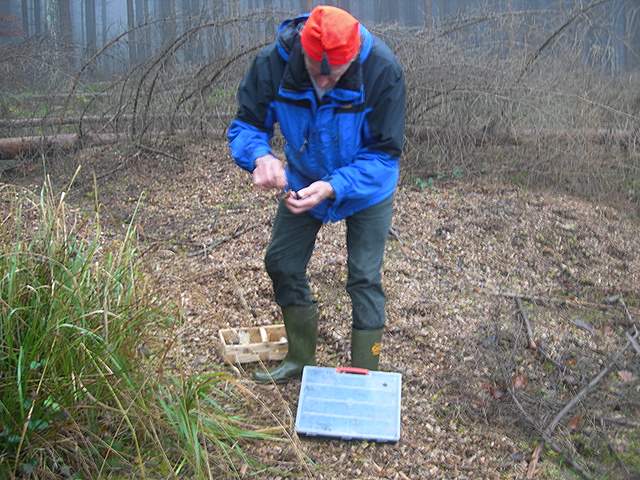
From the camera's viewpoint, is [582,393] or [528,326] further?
[528,326]

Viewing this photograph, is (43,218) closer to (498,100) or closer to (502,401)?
(502,401)

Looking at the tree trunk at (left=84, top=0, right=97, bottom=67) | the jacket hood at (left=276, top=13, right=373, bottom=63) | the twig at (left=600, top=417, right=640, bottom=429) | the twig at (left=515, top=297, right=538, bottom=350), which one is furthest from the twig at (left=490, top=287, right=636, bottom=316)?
the tree trunk at (left=84, top=0, right=97, bottom=67)

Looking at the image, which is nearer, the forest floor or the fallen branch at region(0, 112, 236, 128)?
the forest floor

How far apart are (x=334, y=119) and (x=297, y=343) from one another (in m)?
1.23

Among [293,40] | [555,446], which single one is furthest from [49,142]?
[555,446]

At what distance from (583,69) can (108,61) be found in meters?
4.90

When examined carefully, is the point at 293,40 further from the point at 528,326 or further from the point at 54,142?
the point at 54,142

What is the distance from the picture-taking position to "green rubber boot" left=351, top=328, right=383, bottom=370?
4.12 m

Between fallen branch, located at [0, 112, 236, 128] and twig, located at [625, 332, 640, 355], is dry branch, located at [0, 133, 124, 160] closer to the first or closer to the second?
fallen branch, located at [0, 112, 236, 128]

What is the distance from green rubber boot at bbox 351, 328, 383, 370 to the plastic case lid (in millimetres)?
101

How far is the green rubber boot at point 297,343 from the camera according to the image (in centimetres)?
425

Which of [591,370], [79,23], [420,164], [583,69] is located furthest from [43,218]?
[79,23]

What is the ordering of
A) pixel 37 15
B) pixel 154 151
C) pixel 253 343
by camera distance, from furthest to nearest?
pixel 37 15
pixel 154 151
pixel 253 343

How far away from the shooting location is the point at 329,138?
3.76 meters
